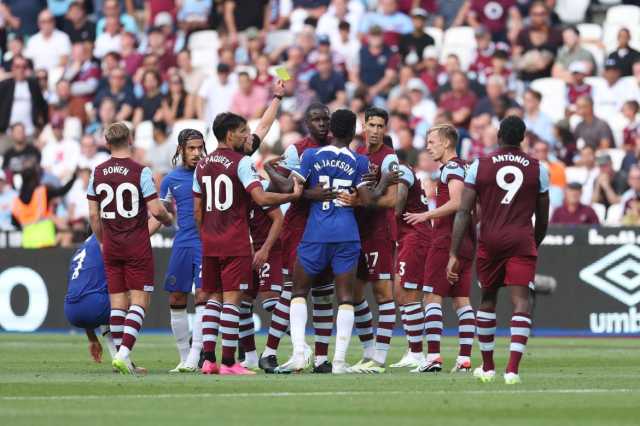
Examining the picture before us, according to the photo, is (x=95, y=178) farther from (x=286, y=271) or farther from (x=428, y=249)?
(x=428, y=249)

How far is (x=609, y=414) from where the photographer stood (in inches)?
456

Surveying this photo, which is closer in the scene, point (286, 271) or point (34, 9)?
point (286, 271)

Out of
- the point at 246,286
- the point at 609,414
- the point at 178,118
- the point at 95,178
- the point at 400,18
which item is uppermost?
the point at 400,18

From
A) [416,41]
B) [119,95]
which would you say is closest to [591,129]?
[416,41]

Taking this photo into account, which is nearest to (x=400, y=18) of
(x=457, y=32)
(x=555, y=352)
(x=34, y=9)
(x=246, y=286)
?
(x=457, y=32)

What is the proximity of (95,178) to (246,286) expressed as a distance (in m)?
1.81

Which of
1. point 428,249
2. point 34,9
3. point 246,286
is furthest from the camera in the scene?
point 34,9

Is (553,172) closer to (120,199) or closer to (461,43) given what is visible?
(461,43)

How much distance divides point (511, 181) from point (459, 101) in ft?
47.8

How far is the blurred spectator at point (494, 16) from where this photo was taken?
100 ft

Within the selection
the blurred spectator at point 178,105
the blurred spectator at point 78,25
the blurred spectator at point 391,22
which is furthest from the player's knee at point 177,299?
the blurred spectator at point 78,25

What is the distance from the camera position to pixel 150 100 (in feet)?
100

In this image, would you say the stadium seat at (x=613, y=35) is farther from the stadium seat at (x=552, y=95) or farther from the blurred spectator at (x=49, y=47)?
the blurred spectator at (x=49, y=47)

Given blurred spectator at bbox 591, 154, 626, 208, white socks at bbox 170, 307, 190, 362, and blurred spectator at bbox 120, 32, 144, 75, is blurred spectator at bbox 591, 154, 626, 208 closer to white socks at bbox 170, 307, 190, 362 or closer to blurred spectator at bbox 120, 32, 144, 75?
blurred spectator at bbox 120, 32, 144, 75
